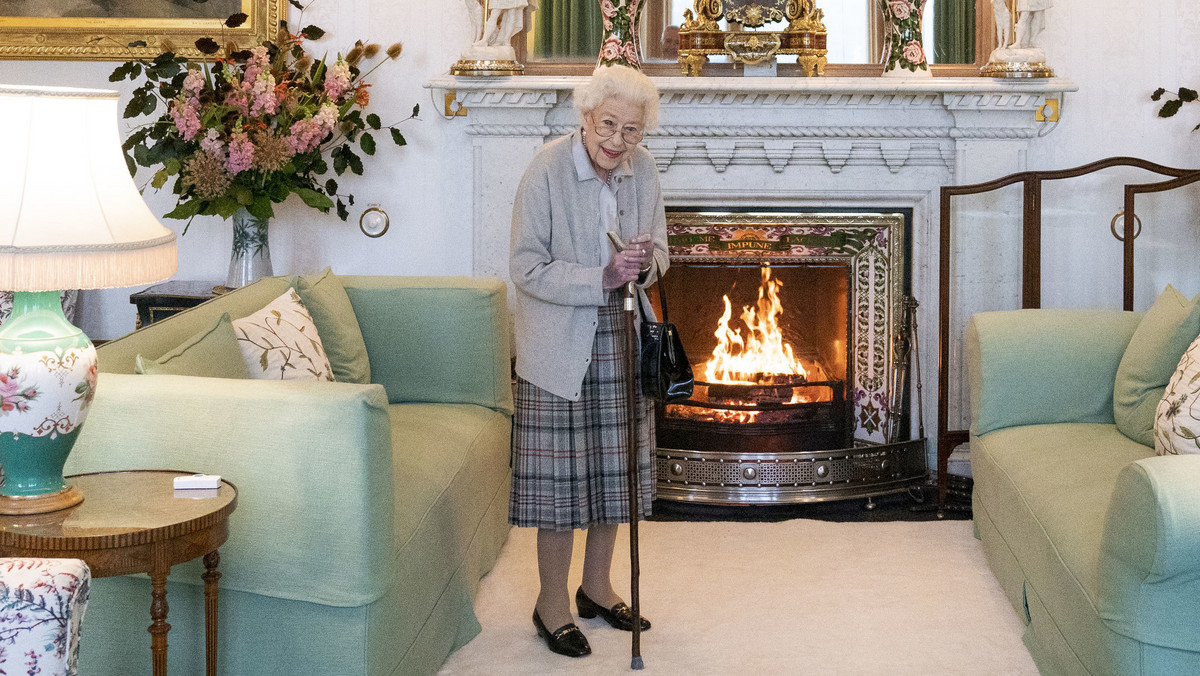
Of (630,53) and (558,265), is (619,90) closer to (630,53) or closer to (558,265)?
(558,265)

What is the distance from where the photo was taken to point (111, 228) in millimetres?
1976

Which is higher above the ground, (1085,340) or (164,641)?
(1085,340)

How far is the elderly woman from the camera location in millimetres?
2705

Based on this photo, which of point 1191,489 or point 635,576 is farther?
point 635,576

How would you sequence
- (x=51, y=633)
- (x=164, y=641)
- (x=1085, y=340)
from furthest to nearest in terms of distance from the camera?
(x=1085, y=340) → (x=164, y=641) → (x=51, y=633)

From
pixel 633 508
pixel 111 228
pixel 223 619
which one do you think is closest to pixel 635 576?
pixel 633 508

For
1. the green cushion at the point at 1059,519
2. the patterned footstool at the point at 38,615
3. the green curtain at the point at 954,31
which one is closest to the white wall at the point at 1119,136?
the green curtain at the point at 954,31

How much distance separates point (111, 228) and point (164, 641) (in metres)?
0.69

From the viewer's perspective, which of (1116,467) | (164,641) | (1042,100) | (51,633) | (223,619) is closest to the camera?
(51,633)

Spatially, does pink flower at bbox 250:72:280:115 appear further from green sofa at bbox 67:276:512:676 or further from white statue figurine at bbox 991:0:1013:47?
white statue figurine at bbox 991:0:1013:47

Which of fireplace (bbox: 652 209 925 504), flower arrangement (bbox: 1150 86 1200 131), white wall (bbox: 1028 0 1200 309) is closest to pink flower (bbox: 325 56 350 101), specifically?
fireplace (bbox: 652 209 925 504)

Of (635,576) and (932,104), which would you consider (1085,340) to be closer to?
(932,104)

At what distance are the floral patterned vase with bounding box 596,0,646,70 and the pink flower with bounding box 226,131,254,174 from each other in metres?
1.25

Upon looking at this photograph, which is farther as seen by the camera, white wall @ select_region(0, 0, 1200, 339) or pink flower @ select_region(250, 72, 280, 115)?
white wall @ select_region(0, 0, 1200, 339)
